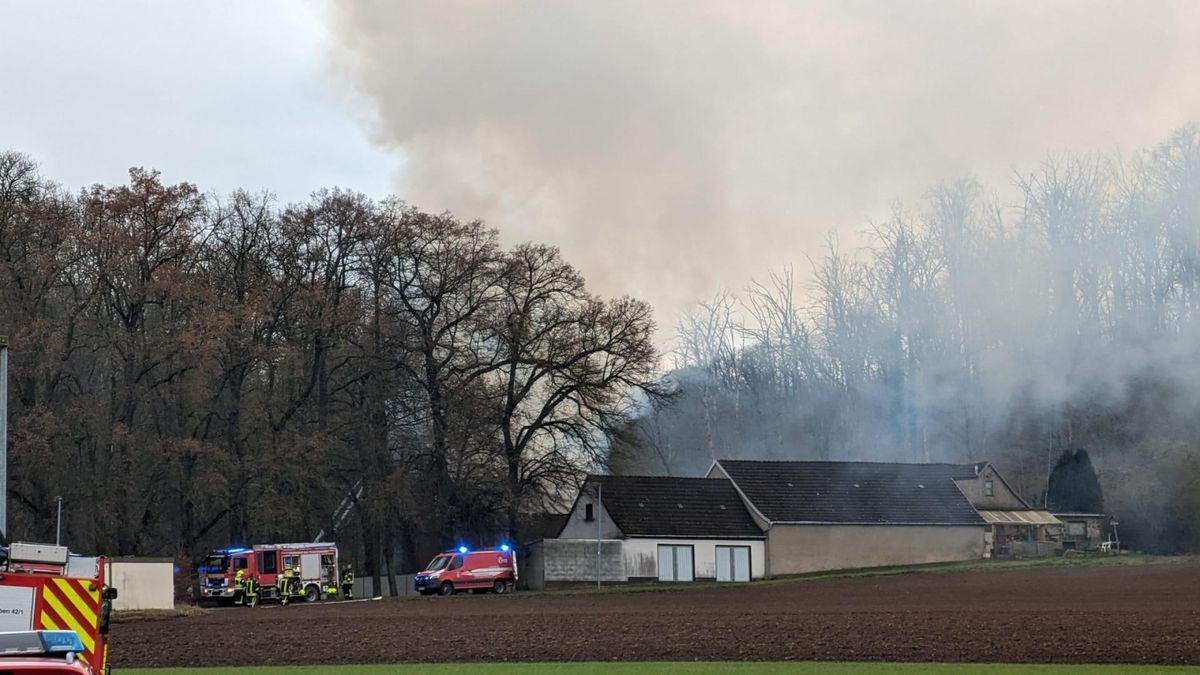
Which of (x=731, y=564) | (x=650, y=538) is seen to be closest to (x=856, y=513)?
(x=731, y=564)

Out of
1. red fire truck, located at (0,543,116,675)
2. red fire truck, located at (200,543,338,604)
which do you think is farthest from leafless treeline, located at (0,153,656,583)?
red fire truck, located at (0,543,116,675)

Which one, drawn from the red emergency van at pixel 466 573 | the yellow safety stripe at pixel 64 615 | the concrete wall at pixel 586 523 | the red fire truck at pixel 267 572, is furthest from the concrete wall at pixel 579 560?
the yellow safety stripe at pixel 64 615

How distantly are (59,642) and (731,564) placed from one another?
66.4m

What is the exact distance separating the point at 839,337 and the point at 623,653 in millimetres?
46841

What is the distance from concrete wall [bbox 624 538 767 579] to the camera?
7338cm

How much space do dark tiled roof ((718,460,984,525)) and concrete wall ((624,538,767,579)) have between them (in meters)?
2.23

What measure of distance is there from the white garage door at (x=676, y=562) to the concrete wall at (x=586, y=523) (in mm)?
2533

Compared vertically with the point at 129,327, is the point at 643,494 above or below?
below

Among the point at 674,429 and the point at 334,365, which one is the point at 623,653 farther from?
the point at 674,429

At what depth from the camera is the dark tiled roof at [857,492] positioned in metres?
77.4

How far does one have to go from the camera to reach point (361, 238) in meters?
70.7

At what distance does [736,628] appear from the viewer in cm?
Result: 3659

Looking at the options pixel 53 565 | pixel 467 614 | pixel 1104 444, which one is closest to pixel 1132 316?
pixel 1104 444

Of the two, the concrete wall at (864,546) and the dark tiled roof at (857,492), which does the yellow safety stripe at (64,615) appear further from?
the dark tiled roof at (857,492)
